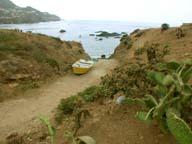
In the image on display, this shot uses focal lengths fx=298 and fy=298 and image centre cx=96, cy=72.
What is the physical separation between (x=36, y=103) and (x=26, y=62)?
419 centimetres

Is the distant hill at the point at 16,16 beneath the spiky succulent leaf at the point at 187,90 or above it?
beneath

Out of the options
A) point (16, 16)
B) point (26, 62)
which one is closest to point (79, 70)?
point (26, 62)

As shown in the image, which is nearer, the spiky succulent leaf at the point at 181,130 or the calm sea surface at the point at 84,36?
the spiky succulent leaf at the point at 181,130

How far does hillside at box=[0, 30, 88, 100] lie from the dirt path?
72 cm

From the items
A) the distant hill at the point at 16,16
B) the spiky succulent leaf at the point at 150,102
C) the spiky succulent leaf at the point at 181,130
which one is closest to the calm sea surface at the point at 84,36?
the distant hill at the point at 16,16

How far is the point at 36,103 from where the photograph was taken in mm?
10844

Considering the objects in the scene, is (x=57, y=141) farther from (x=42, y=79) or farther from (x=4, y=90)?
(x=42, y=79)

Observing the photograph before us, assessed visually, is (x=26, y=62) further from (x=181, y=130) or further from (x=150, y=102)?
(x=181, y=130)

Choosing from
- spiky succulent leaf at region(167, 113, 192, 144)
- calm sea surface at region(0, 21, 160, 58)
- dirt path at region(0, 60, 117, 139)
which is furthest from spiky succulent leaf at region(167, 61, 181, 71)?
calm sea surface at region(0, 21, 160, 58)

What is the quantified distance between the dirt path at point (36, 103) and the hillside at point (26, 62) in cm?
72

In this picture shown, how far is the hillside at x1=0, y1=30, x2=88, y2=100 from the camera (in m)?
13.0

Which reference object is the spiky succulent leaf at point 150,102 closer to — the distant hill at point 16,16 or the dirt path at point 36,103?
the dirt path at point 36,103

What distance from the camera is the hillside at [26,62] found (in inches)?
510

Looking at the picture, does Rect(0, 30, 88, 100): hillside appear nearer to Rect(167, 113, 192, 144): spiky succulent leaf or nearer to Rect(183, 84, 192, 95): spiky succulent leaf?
Rect(183, 84, 192, 95): spiky succulent leaf
